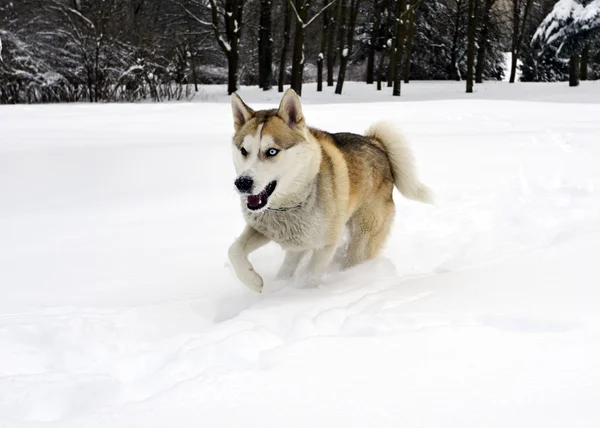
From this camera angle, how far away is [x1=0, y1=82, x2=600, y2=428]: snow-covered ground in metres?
1.80

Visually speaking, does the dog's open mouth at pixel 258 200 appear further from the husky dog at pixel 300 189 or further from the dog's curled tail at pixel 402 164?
the dog's curled tail at pixel 402 164

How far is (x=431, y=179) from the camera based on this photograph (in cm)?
632

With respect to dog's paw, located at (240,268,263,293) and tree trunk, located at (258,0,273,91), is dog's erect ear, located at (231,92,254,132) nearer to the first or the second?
dog's paw, located at (240,268,263,293)

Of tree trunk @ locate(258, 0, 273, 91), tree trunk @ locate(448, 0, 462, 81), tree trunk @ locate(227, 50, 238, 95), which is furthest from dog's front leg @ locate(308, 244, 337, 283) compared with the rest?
tree trunk @ locate(448, 0, 462, 81)

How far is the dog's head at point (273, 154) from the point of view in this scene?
3.11m

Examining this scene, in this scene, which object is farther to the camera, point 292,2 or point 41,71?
point 292,2

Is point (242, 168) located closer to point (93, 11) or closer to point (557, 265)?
point (557, 265)

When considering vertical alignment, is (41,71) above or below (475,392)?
above

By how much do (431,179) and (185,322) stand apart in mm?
4060

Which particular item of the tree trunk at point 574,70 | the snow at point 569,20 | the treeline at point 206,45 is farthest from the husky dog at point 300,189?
the tree trunk at point 574,70

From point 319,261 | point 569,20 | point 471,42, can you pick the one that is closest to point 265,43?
point 471,42

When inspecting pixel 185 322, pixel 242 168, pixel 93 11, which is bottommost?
pixel 185 322

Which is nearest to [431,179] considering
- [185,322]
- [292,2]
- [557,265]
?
[557,265]

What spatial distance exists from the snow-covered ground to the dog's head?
2.20 ft
